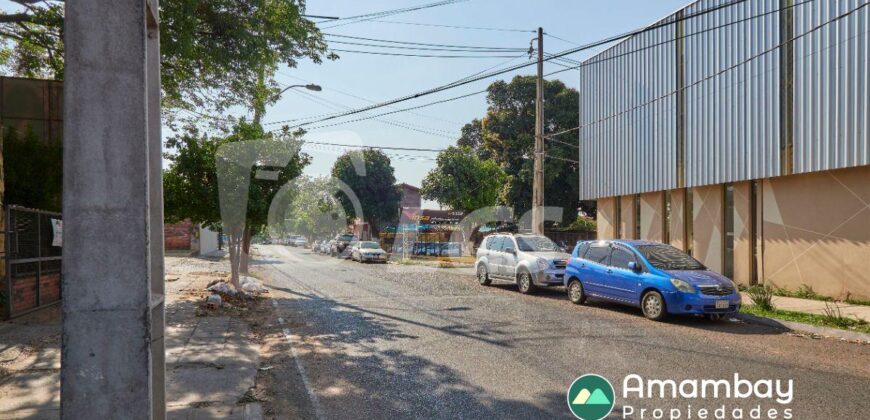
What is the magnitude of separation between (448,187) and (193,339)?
28302mm

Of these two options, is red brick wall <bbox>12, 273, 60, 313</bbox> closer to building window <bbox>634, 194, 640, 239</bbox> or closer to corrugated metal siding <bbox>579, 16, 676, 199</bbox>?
corrugated metal siding <bbox>579, 16, 676, 199</bbox>

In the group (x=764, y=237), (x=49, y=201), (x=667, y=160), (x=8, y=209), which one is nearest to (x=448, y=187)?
(x=667, y=160)

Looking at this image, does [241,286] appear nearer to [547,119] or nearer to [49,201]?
[49,201]

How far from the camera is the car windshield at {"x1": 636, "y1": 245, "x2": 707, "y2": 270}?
11.4m

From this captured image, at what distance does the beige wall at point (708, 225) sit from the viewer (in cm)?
1698

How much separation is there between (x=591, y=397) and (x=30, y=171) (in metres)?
13.7

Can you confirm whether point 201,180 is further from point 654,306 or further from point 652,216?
point 652,216

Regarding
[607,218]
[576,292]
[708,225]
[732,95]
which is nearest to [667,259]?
[576,292]

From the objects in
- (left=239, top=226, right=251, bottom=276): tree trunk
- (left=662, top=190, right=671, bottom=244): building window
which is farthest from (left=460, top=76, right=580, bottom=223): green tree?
A: (left=239, top=226, right=251, bottom=276): tree trunk

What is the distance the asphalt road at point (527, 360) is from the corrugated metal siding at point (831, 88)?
5.39 metres

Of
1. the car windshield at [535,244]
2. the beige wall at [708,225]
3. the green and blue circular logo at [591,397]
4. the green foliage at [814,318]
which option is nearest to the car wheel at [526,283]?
the car windshield at [535,244]

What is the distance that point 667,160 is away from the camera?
1877cm

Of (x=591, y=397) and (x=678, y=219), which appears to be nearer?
(x=591, y=397)

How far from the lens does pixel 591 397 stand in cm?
596
